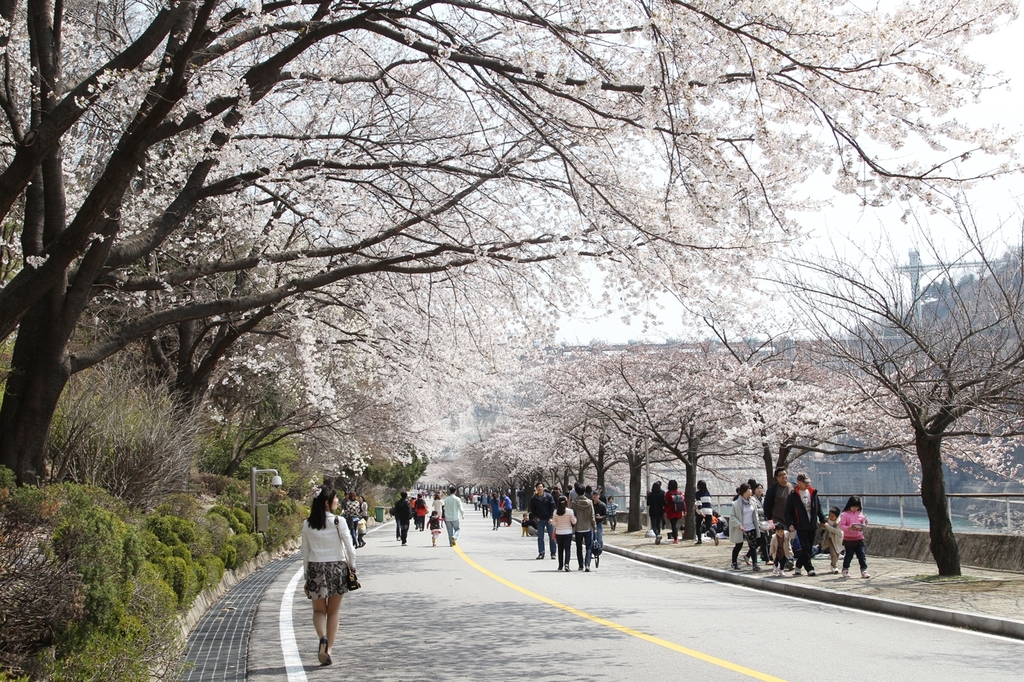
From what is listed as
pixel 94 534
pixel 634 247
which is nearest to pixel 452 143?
pixel 634 247

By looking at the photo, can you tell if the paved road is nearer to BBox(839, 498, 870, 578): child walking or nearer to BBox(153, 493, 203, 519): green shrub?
BBox(153, 493, 203, 519): green shrub

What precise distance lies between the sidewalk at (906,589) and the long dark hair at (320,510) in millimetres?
7215

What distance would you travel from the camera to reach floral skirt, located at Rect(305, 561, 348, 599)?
889 cm

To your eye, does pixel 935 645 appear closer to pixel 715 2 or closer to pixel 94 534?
pixel 715 2

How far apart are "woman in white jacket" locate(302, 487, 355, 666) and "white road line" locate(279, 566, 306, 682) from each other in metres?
0.31

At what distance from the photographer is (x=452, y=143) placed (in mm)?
15312

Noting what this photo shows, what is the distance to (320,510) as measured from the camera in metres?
9.13

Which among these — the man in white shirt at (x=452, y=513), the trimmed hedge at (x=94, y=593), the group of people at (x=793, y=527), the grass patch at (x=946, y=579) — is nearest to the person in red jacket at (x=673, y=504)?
the group of people at (x=793, y=527)

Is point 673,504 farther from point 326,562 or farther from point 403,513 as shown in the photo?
point 326,562

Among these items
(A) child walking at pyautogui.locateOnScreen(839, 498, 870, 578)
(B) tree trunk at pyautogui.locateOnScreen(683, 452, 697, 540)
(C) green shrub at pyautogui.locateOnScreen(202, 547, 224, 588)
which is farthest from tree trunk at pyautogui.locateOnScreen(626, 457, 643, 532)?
(C) green shrub at pyautogui.locateOnScreen(202, 547, 224, 588)

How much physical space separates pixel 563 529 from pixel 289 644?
9.35 meters

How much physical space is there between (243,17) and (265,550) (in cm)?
1470

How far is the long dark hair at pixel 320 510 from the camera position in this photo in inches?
358

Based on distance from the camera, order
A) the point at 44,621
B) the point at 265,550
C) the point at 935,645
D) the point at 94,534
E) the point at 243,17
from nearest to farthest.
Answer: the point at 44,621 < the point at 94,534 < the point at 935,645 < the point at 243,17 < the point at 265,550
